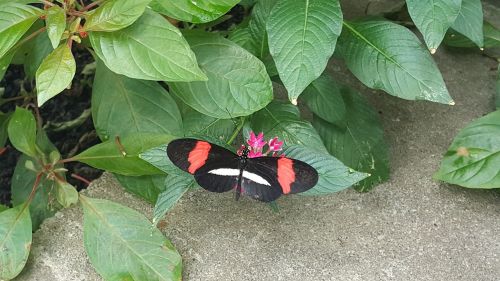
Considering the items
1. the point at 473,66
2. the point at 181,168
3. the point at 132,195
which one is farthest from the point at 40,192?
the point at 473,66

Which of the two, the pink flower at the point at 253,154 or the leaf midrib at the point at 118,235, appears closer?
the pink flower at the point at 253,154

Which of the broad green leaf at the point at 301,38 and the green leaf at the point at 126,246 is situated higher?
the broad green leaf at the point at 301,38

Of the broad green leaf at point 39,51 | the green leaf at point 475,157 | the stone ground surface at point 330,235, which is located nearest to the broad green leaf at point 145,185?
the stone ground surface at point 330,235

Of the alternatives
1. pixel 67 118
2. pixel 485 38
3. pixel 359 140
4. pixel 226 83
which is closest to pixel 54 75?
pixel 226 83

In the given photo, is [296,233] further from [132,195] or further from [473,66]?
[473,66]

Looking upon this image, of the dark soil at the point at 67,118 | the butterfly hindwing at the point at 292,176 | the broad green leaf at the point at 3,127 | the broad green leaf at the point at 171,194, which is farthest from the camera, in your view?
the dark soil at the point at 67,118

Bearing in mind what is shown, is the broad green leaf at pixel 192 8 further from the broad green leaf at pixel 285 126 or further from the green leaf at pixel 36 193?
the green leaf at pixel 36 193

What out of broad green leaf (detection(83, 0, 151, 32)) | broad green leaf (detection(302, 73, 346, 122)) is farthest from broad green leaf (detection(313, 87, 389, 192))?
broad green leaf (detection(83, 0, 151, 32))
